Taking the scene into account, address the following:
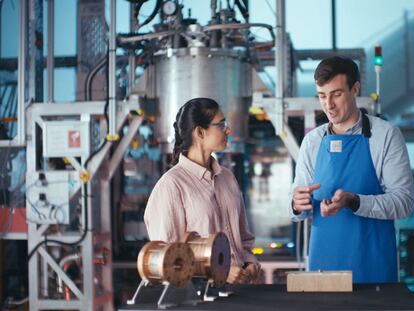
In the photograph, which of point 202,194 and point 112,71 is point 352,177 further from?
point 112,71

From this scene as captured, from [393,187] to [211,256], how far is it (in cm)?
99

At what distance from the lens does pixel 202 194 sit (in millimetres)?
2584

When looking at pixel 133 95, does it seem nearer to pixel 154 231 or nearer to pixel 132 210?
pixel 132 210

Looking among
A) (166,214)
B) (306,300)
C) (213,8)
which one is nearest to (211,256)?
(306,300)

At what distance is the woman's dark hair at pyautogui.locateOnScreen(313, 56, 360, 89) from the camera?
2.68m

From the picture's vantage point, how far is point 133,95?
219 inches

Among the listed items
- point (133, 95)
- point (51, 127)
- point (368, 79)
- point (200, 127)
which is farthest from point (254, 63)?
point (200, 127)

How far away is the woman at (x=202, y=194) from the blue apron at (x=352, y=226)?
28 cm

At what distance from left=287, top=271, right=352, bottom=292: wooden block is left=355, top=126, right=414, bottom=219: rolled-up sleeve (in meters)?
0.55

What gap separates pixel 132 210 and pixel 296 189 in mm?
4411

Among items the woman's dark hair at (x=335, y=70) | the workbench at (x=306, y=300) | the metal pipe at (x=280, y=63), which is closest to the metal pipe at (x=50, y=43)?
the metal pipe at (x=280, y=63)

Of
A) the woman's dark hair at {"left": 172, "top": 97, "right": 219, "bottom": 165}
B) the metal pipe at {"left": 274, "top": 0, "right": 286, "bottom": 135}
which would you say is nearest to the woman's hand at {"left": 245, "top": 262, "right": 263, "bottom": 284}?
the woman's dark hair at {"left": 172, "top": 97, "right": 219, "bottom": 165}

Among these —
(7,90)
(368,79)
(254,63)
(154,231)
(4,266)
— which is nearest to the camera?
(154,231)

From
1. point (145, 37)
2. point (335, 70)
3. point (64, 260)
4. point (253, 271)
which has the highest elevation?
point (145, 37)
